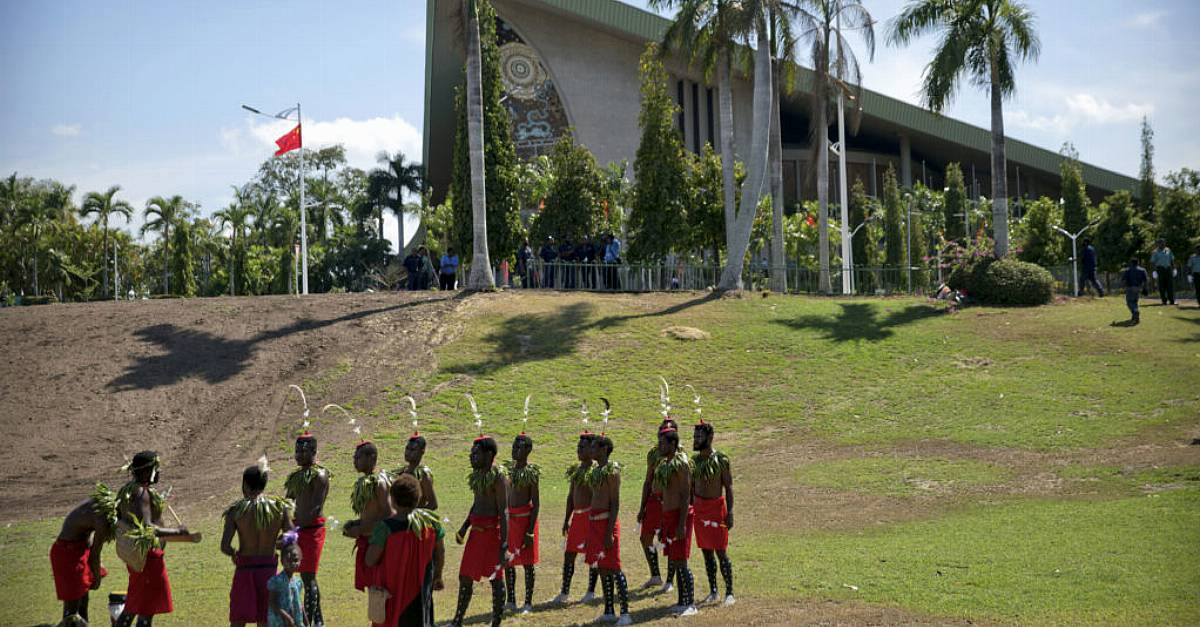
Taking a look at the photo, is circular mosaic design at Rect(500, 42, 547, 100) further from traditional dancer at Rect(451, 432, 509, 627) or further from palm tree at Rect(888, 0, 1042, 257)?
traditional dancer at Rect(451, 432, 509, 627)

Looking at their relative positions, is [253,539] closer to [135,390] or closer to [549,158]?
[135,390]

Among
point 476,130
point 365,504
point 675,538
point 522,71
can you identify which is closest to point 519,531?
point 675,538

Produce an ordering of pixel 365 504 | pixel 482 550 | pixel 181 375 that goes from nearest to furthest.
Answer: pixel 365 504 → pixel 482 550 → pixel 181 375

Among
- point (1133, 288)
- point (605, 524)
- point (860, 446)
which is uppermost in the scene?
point (1133, 288)

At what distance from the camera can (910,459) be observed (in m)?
17.7

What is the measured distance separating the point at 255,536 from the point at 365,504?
38.3 inches

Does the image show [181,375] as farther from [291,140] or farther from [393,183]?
[393,183]

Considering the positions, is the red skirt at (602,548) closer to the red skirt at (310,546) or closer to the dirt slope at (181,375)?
the red skirt at (310,546)

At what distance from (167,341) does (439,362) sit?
21.6 ft

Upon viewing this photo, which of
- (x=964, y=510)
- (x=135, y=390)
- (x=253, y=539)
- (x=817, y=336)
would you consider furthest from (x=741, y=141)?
(x=253, y=539)

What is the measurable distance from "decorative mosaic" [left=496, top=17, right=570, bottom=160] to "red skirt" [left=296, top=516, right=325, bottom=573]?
48714 millimetres

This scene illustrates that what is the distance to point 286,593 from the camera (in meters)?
7.76

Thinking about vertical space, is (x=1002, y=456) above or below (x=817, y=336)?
below

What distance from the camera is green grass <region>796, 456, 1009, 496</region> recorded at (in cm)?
1578
